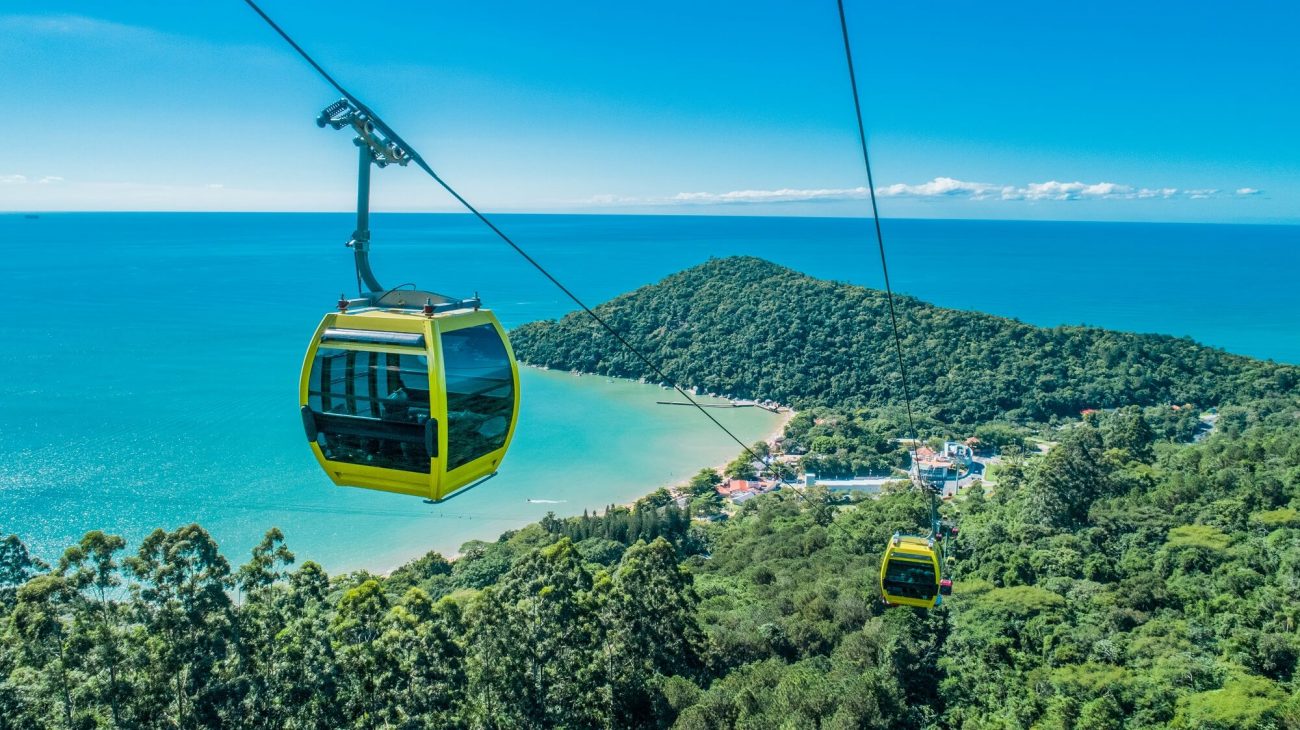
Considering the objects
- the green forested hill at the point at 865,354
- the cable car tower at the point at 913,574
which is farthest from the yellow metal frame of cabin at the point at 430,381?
the green forested hill at the point at 865,354

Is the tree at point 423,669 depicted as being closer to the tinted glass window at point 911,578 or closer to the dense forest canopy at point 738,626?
the dense forest canopy at point 738,626

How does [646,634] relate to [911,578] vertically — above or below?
below

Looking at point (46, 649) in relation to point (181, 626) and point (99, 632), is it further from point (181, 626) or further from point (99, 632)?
point (181, 626)

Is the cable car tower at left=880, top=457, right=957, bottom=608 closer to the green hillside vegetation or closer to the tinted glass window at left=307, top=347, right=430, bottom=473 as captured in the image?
the green hillside vegetation

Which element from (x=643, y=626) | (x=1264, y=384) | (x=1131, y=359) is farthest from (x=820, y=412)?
(x=643, y=626)

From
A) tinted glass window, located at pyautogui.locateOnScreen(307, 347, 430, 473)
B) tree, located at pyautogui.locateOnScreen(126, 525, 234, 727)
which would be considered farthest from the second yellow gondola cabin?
tree, located at pyautogui.locateOnScreen(126, 525, 234, 727)

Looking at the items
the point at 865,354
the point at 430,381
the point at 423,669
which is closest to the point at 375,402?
the point at 430,381
